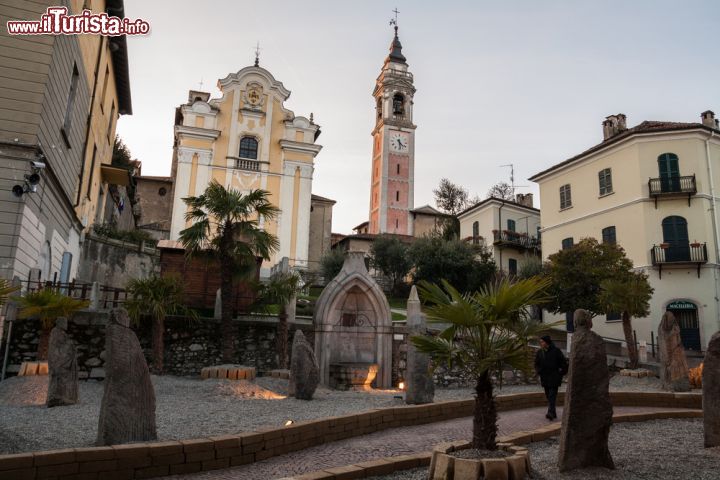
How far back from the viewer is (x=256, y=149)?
131ft

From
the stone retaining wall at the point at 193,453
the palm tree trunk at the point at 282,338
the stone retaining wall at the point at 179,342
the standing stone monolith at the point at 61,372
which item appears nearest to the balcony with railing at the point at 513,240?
the stone retaining wall at the point at 179,342

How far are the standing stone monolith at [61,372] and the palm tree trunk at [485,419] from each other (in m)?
7.96

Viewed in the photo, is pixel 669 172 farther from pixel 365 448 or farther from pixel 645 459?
pixel 365 448

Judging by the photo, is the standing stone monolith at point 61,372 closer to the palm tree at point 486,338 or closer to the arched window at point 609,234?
the palm tree at point 486,338

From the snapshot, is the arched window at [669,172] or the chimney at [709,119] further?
the chimney at [709,119]

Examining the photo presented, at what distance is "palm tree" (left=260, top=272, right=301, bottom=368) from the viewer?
1600 centimetres

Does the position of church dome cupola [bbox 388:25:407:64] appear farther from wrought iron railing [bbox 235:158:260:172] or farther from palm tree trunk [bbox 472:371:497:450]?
palm tree trunk [bbox 472:371:497:450]

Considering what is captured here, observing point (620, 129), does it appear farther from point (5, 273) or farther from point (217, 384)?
point (5, 273)

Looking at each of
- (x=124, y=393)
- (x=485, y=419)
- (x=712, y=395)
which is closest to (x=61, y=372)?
(x=124, y=393)

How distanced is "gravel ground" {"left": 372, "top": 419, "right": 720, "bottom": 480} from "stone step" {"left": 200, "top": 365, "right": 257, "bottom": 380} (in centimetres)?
847

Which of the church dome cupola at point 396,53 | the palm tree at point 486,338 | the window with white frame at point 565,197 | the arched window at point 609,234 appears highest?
the church dome cupola at point 396,53

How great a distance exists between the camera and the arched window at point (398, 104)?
66.8m

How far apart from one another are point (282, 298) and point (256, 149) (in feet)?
85.6

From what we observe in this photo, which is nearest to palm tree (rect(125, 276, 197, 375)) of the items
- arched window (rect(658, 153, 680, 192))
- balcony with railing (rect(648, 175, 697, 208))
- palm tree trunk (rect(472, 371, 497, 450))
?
palm tree trunk (rect(472, 371, 497, 450))
